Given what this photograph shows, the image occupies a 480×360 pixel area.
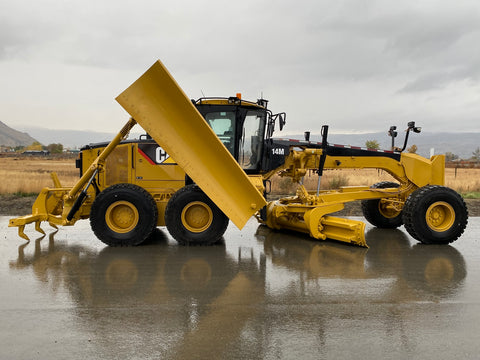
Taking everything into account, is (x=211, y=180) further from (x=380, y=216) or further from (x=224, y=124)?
(x=380, y=216)

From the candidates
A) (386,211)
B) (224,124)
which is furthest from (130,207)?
(386,211)

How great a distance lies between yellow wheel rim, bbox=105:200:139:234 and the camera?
737 centimetres

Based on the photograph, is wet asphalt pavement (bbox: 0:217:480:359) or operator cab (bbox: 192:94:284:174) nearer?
wet asphalt pavement (bbox: 0:217:480:359)

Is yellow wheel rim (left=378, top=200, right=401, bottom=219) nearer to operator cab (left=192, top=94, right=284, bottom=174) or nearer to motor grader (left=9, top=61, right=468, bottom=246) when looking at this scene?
motor grader (left=9, top=61, right=468, bottom=246)

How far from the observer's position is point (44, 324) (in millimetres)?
3910

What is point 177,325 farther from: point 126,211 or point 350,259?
point 126,211

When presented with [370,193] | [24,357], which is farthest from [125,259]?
[370,193]

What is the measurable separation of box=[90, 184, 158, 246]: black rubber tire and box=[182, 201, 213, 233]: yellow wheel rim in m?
0.55

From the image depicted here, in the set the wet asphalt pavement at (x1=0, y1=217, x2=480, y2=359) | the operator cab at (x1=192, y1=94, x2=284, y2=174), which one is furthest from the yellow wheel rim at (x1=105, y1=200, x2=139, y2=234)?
the operator cab at (x1=192, y1=94, x2=284, y2=174)

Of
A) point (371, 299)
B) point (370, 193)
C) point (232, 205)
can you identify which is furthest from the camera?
point (370, 193)

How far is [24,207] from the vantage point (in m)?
11.9

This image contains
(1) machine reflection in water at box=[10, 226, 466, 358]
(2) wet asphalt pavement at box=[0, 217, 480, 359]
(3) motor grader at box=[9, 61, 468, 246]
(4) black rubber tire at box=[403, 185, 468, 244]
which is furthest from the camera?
(4) black rubber tire at box=[403, 185, 468, 244]

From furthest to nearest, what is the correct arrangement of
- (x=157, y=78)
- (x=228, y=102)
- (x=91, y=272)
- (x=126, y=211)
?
(x=228, y=102) → (x=126, y=211) → (x=157, y=78) → (x=91, y=272)

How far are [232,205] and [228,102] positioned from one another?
2.08 m
